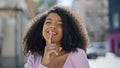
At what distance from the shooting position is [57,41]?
8.08ft

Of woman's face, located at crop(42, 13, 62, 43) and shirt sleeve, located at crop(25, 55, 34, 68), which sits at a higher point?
woman's face, located at crop(42, 13, 62, 43)

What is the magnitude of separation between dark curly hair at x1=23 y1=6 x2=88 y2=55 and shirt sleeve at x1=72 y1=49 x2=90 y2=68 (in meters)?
0.04

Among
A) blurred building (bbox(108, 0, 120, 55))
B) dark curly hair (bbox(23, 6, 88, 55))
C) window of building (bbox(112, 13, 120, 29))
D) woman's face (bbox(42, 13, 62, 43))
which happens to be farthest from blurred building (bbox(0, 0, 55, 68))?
woman's face (bbox(42, 13, 62, 43))

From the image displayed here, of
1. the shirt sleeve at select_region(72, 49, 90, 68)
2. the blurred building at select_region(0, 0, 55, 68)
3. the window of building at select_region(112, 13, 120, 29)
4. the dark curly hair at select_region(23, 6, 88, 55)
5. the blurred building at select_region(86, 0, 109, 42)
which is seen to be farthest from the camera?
the blurred building at select_region(86, 0, 109, 42)

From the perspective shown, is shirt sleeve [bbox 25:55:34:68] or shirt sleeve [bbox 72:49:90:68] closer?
shirt sleeve [bbox 72:49:90:68]

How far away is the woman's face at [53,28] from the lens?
2441 mm

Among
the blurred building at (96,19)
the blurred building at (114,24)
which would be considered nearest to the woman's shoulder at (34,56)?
the blurred building at (114,24)

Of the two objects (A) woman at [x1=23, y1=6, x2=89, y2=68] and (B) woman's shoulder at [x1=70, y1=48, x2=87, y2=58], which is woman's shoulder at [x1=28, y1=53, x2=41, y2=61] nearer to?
(A) woman at [x1=23, y1=6, x2=89, y2=68]

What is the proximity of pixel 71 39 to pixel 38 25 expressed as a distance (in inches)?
10.8

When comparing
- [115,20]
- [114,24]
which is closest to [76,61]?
[115,20]

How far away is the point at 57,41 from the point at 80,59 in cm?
18

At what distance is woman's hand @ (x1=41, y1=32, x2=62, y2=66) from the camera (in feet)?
7.86

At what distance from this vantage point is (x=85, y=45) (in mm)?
2566

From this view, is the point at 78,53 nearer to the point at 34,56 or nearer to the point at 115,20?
the point at 34,56
